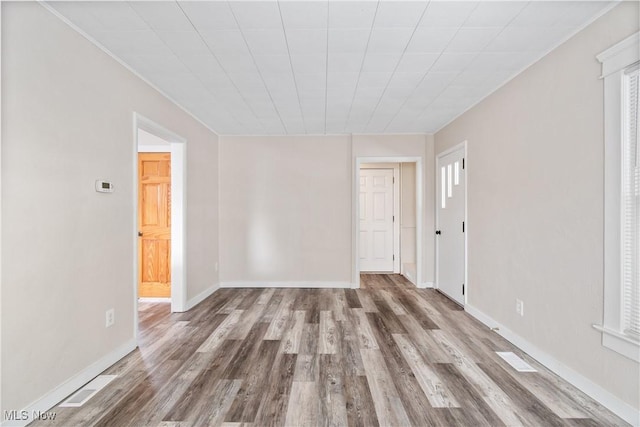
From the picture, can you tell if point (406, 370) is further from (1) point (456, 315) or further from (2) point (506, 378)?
(1) point (456, 315)

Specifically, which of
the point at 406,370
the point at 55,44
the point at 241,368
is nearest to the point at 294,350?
the point at 241,368

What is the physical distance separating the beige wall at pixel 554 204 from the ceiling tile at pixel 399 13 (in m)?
1.19

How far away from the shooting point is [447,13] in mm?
1891

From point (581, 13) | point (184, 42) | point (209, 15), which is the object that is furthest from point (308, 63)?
point (581, 13)

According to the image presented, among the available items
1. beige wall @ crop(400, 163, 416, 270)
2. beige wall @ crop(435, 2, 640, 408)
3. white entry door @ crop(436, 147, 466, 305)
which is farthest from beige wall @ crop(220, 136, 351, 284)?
beige wall @ crop(435, 2, 640, 408)

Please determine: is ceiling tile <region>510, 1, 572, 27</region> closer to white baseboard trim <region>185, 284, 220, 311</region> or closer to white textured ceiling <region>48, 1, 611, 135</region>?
white textured ceiling <region>48, 1, 611, 135</region>

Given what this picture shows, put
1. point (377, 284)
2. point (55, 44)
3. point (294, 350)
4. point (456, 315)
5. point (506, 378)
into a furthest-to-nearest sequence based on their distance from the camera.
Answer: point (377, 284)
point (456, 315)
point (294, 350)
point (506, 378)
point (55, 44)

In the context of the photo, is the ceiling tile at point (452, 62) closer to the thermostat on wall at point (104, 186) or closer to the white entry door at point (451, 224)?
the white entry door at point (451, 224)

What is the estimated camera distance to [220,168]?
491 cm

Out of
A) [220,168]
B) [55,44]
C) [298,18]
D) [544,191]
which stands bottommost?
[544,191]

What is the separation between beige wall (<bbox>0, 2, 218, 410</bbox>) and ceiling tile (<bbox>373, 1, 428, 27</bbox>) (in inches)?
82.5

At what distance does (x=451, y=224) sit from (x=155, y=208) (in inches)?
162

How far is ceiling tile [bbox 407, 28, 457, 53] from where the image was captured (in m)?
2.07

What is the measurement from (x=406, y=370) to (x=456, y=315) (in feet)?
5.13
